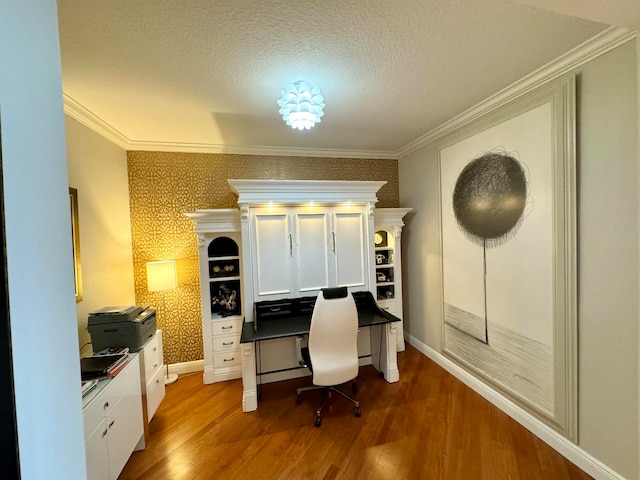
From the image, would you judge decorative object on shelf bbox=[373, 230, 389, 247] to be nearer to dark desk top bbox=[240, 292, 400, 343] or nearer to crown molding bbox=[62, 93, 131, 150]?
dark desk top bbox=[240, 292, 400, 343]

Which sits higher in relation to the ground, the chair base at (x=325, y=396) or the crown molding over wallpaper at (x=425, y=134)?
the crown molding over wallpaper at (x=425, y=134)

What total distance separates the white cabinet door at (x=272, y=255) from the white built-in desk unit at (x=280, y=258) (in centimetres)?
1

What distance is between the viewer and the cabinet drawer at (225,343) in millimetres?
2984

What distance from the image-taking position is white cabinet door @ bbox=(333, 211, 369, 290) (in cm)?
305

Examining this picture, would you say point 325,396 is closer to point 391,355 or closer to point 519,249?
point 391,355

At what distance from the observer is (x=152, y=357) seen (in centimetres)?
227

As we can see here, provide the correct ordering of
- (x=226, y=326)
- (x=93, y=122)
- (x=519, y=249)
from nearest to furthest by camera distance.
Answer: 1. (x=519, y=249)
2. (x=93, y=122)
3. (x=226, y=326)

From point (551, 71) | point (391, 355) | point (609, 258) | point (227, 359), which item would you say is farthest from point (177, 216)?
point (609, 258)

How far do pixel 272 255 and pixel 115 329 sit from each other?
1.46 metres

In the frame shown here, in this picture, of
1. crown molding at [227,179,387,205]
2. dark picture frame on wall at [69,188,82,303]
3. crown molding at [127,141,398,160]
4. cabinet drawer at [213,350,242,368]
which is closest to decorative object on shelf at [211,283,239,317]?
cabinet drawer at [213,350,242,368]

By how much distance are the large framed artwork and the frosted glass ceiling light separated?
1614mm

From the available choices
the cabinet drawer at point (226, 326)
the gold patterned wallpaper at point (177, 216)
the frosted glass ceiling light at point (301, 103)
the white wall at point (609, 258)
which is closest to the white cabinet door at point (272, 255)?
the cabinet drawer at point (226, 326)

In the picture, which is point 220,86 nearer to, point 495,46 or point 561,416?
point 495,46

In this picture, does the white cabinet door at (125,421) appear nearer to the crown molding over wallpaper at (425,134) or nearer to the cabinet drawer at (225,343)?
the cabinet drawer at (225,343)
